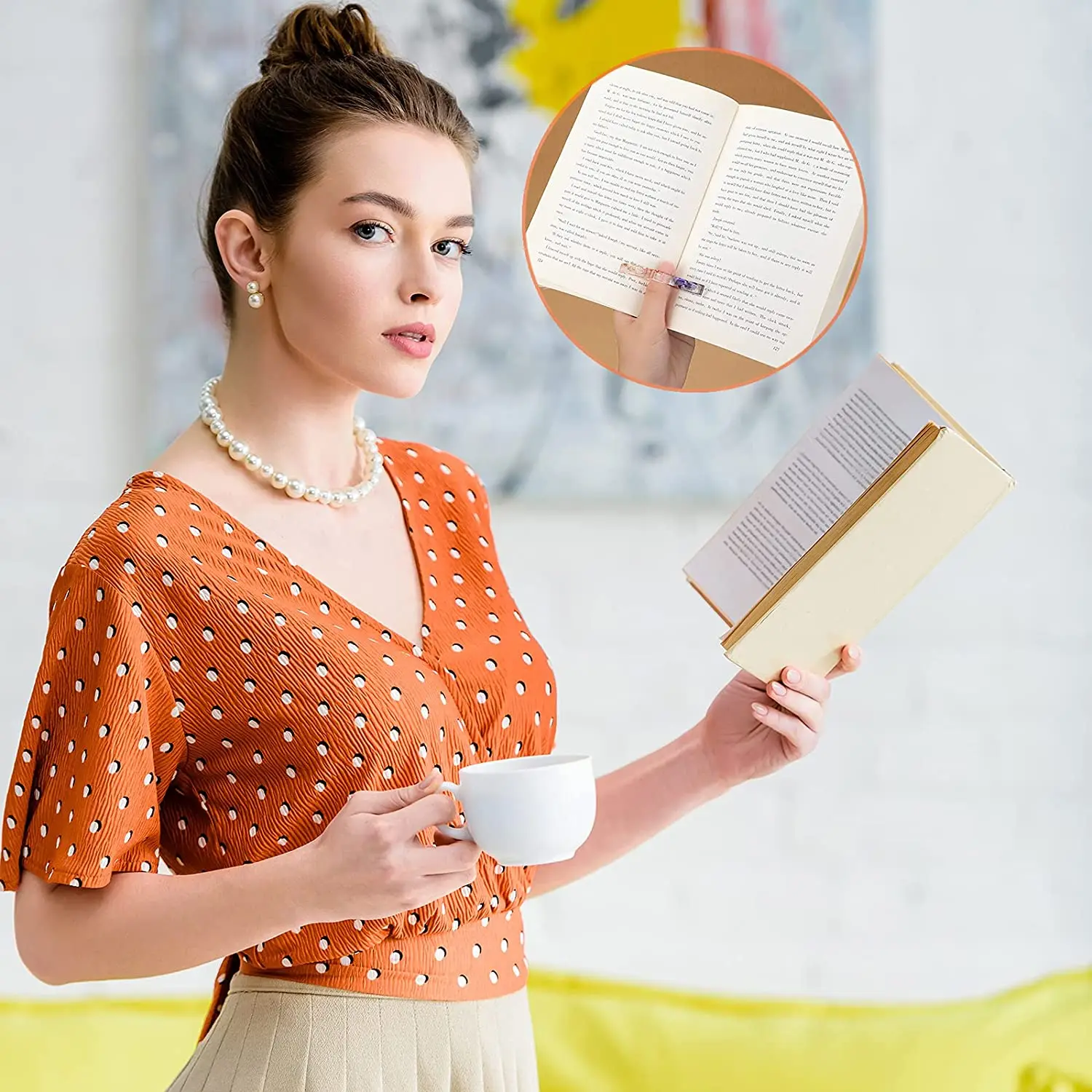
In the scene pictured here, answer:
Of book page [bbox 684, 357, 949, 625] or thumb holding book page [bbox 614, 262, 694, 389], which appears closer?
book page [bbox 684, 357, 949, 625]

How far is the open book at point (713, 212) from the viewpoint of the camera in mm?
1058

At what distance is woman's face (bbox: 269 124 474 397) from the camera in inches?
36.9

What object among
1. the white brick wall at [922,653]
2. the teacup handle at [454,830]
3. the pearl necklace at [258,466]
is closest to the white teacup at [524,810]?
the teacup handle at [454,830]

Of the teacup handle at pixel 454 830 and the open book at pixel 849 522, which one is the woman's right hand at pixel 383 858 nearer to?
the teacup handle at pixel 454 830

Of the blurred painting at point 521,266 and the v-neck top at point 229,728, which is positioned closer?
the v-neck top at point 229,728

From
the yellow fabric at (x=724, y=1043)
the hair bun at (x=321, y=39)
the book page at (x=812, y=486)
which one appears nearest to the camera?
the book page at (x=812, y=486)

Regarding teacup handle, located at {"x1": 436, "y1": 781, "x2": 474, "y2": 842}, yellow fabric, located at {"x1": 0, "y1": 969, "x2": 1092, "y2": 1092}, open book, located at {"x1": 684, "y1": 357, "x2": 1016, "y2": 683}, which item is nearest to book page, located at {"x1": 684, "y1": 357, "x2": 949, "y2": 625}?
open book, located at {"x1": 684, "y1": 357, "x2": 1016, "y2": 683}

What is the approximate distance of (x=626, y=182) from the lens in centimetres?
109

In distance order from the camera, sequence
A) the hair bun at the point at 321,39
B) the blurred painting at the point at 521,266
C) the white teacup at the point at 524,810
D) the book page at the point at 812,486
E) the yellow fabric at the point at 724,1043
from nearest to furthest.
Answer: the white teacup at the point at 524,810
the book page at the point at 812,486
the hair bun at the point at 321,39
the yellow fabric at the point at 724,1043
the blurred painting at the point at 521,266

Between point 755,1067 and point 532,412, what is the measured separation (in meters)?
0.88

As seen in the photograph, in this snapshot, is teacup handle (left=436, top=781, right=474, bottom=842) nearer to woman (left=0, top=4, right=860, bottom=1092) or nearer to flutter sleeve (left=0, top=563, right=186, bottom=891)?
woman (left=0, top=4, right=860, bottom=1092)

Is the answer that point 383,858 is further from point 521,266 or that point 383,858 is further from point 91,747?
point 521,266

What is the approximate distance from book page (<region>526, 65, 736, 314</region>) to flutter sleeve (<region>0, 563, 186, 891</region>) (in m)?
0.47

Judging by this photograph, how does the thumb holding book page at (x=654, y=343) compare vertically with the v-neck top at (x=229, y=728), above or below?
above
